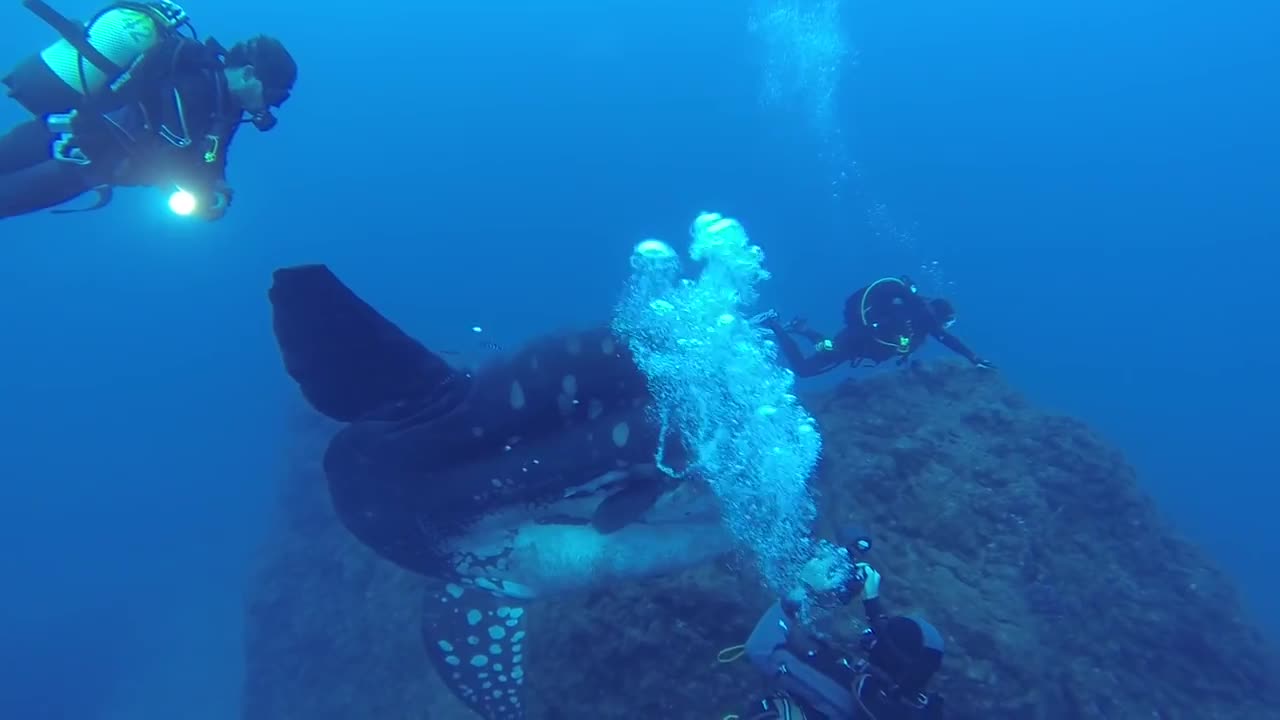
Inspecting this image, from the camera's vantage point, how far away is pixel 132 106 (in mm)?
5832

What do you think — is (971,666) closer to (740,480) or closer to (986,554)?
(986,554)

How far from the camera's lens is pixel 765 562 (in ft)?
19.8

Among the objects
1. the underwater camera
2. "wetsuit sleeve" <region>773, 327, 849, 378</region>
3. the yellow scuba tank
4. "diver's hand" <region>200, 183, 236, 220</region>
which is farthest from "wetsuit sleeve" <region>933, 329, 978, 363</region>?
the yellow scuba tank

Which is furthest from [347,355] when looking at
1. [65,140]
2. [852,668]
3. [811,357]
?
[811,357]

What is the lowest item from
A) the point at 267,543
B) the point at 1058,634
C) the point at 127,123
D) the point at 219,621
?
the point at 219,621

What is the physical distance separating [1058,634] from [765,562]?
311 cm

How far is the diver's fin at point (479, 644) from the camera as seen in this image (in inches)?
205

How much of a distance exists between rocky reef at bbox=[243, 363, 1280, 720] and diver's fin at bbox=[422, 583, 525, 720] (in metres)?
0.98

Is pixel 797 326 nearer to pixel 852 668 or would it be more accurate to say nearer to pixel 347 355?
pixel 852 668

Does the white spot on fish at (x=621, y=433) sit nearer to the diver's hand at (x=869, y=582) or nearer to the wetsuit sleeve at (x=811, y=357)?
the diver's hand at (x=869, y=582)

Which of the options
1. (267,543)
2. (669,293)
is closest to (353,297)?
(669,293)

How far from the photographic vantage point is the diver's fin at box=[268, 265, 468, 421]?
3.62 m

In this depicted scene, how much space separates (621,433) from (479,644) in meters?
2.09

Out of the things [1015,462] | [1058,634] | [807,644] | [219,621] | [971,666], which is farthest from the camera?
[219,621]
